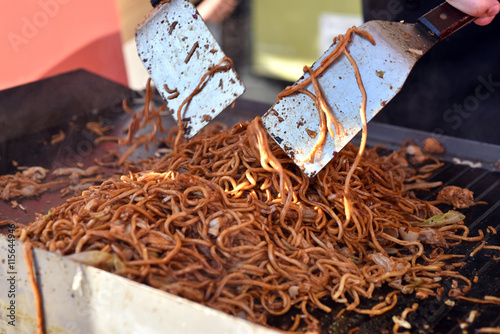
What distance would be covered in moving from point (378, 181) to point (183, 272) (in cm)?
143

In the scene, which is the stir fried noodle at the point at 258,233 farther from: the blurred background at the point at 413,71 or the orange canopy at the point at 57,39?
the orange canopy at the point at 57,39

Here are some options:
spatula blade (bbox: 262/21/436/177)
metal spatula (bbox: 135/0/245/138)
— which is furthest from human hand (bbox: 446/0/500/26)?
metal spatula (bbox: 135/0/245/138)

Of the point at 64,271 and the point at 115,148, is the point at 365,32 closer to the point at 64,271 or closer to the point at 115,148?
the point at 64,271

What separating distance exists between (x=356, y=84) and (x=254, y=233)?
0.91m

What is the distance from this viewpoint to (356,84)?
246cm

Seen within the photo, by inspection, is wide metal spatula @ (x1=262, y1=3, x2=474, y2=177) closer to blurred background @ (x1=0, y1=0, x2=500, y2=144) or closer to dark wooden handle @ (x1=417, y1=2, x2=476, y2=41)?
dark wooden handle @ (x1=417, y1=2, x2=476, y2=41)

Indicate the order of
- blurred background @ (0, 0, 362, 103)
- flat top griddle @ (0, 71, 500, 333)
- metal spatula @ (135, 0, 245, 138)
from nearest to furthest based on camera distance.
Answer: flat top griddle @ (0, 71, 500, 333) → metal spatula @ (135, 0, 245, 138) → blurred background @ (0, 0, 362, 103)

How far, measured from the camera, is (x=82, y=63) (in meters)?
4.45

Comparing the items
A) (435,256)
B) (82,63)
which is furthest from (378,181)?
(82,63)

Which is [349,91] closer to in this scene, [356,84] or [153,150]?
[356,84]

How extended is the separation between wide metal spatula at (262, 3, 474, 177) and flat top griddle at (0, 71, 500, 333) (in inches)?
31.4

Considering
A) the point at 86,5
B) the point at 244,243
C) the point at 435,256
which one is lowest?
the point at 435,256

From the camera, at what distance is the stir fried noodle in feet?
7.29

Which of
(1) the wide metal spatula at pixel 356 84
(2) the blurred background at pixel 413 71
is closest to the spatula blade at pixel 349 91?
(1) the wide metal spatula at pixel 356 84
